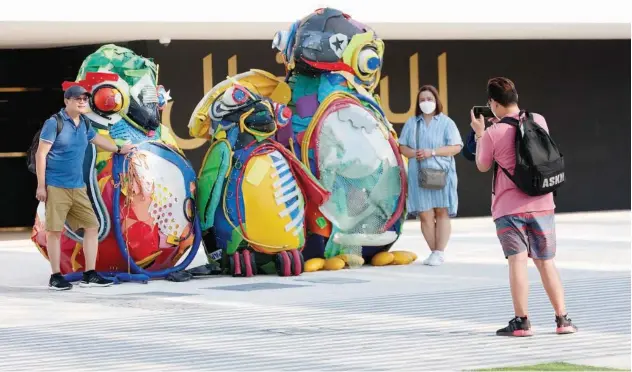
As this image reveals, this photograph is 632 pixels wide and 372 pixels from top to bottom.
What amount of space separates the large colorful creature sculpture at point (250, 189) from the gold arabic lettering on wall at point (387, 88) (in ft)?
21.0

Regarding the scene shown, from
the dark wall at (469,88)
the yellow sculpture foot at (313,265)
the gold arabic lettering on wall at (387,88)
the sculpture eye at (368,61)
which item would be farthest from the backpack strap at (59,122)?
the dark wall at (469,88)

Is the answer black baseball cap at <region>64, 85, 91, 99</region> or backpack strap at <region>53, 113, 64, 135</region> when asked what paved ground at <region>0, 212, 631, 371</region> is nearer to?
backpack strap at <region>53, 113, 64, 135</region>

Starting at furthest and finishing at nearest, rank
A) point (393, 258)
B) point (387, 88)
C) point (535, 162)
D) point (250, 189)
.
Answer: point (387, 88) < point (393, 258) < point (250, 189) < point (535, 162)

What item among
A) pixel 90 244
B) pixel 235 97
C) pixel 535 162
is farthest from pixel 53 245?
pixel 535 162

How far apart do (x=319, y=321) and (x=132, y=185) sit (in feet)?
9.72

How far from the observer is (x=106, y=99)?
40.2ft

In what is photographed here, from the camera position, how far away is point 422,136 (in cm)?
1345

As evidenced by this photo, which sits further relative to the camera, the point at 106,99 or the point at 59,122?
the point at 106,99

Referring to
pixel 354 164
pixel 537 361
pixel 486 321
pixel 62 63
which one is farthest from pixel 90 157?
pixel 62 63

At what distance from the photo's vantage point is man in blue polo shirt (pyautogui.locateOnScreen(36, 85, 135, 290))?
11.8 metres

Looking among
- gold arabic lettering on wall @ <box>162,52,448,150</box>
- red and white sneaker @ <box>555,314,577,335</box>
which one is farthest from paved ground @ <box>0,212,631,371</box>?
gold arabic lettering on wall @ <box>162,52,448,150</box>

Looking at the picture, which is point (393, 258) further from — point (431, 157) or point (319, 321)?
point (319, 321)

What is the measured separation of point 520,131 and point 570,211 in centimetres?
1286

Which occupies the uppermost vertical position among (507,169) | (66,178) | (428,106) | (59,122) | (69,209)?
(428,106)
